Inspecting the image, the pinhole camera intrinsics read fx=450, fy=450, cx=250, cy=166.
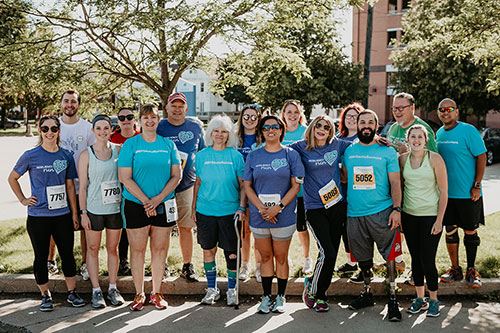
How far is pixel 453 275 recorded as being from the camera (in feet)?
17.3

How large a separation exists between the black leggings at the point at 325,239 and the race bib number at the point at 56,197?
260 centimetres

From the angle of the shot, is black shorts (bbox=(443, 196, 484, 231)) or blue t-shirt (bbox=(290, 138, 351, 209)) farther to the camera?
black shorts (bbox=(443, 196, 484, 231))

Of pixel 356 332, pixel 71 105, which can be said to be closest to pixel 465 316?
pixel 356 332

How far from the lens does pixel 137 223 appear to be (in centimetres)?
475

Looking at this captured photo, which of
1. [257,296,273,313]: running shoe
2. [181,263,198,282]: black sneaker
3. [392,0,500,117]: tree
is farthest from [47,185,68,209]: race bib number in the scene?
[392,0,500,117]: tree

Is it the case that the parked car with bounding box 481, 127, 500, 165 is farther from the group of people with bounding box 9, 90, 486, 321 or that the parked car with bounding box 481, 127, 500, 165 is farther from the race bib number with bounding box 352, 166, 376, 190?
the race bib number with bounding box 352, 166, 376, 190

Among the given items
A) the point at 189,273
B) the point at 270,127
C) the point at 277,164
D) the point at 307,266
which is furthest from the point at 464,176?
the point at 189,273

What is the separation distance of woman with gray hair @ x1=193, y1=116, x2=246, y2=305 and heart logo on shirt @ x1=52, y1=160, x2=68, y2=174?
4.68ft

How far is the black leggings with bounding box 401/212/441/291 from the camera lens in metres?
4.50

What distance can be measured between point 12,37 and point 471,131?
6.74 m

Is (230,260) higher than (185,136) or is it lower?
lower

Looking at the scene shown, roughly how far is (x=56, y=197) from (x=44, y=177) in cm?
24

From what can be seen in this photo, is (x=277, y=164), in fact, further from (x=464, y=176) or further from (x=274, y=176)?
(x=464, y=176)

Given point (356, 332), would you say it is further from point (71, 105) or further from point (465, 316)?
point (71, 105)
